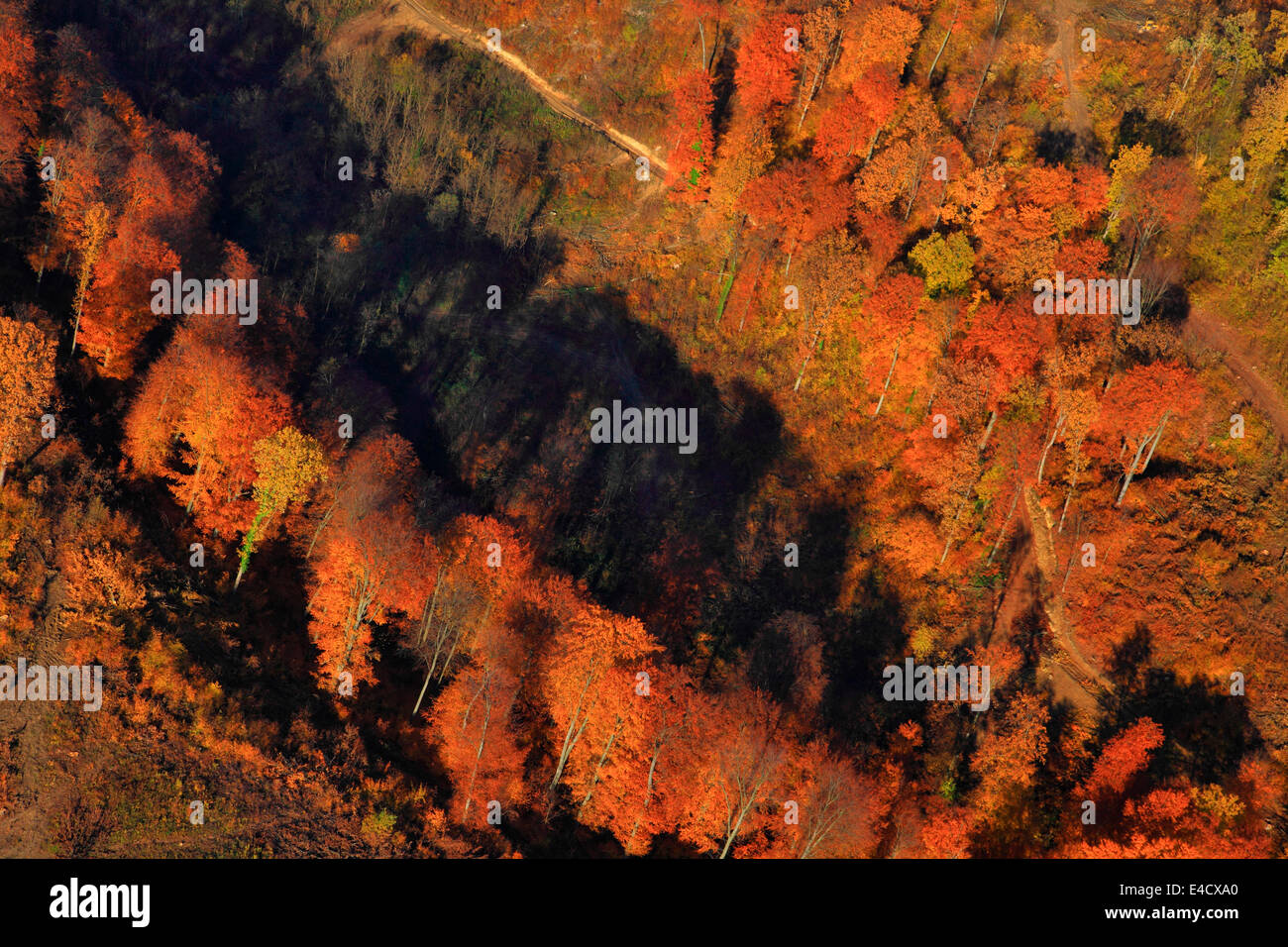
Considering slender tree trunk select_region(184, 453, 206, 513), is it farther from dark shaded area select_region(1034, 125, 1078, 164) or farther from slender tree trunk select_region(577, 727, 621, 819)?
dark shaded area select_region(1034, 125, 1078, 164)

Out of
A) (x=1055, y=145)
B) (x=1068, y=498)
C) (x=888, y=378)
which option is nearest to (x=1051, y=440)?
(x=1068, y=498)

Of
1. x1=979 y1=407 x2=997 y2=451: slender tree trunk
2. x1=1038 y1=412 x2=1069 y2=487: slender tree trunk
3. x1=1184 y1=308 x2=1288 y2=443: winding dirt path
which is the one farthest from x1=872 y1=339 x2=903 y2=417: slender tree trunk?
x1=1184 y1=308 x2=1288 y2=443: winding dirt path

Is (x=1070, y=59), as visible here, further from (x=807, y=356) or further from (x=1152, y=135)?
(x=807, y=356)

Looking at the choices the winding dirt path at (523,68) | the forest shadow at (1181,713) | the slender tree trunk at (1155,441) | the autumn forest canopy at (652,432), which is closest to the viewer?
the autumn forest canopy at (652,432)

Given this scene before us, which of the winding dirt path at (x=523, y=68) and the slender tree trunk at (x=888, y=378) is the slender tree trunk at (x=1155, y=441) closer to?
the slender tree trunk at (x=888, y=378)

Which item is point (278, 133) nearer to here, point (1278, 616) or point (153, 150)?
point (153, 150)

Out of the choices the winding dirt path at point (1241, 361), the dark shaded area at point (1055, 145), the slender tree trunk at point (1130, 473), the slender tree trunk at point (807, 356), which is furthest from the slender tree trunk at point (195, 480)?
the winding dirt path at point (1241, 361)

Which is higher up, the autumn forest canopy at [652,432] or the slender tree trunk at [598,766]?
the autumn forest canopy at [652,432]
